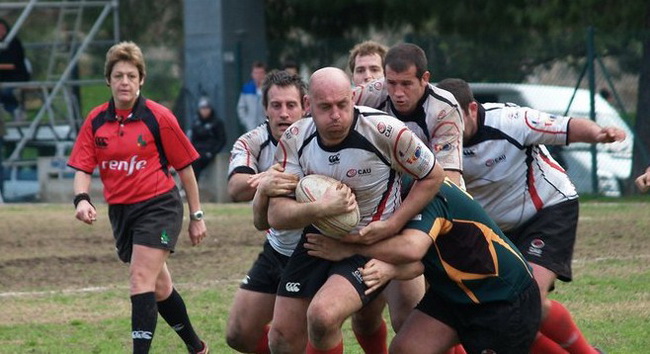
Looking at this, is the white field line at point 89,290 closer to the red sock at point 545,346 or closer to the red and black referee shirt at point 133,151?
the red and black referee shirt at point 133,151

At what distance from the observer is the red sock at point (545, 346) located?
7.09 meters

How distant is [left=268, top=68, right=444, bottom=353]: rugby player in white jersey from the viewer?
19.5ft

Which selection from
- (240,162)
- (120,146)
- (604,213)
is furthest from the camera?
(604,213)

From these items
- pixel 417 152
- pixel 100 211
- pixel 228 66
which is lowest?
pixel 100 211

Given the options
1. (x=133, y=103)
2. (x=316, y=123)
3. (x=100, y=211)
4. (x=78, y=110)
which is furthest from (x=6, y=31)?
(x=316, y=123)

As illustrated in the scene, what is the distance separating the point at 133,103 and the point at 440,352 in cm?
293

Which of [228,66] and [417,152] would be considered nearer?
[417,152]

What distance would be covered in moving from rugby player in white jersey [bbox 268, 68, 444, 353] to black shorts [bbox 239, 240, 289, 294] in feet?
3.72

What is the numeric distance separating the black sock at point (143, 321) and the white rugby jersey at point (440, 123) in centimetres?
188

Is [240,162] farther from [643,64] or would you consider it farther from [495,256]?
[643,64]

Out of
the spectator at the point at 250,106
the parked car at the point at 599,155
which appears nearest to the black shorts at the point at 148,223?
the parked car at the point at 599,155

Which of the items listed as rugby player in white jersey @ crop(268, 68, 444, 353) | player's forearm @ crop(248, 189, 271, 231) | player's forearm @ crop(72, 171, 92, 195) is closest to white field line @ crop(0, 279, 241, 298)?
player's forearm @ crop(72, 171, 92, 195)

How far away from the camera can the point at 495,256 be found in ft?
20.3

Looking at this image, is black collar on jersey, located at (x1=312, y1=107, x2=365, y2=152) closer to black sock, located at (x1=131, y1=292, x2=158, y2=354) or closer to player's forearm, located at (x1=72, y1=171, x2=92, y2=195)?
black sock, located at (x1=131, y1=292, x2=158, y2=354)
